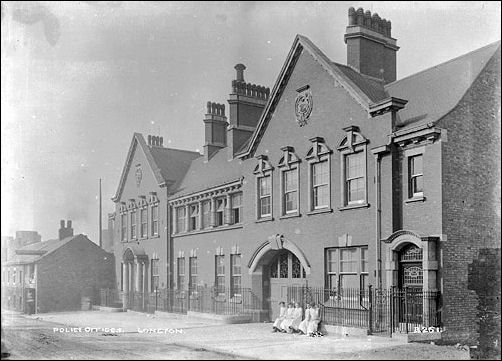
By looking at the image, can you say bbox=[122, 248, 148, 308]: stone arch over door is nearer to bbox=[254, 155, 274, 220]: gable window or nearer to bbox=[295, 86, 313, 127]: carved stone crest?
bbox=[254, 155, 274, 220]: gable window

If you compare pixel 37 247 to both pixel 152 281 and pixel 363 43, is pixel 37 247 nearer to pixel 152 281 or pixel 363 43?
pixel 152 281

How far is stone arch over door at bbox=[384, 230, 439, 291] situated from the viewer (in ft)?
62.2

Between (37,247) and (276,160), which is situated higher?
(276,160)

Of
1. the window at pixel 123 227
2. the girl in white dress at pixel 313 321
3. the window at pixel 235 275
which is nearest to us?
the girl in white dress at pixel 313 321

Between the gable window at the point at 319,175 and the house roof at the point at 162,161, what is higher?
the house roof at the point at 162,161

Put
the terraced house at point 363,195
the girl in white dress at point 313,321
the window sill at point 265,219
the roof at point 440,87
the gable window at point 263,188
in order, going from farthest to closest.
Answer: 1. the gable window at point 263,188
2. the window sill at point 265,219
3. the girl in white dress at point 313,321
4. the roof at point 440,87
5. the terraced house at point 363,195

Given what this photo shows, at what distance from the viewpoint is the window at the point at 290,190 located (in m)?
25.9

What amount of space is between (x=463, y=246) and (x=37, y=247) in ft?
97.2

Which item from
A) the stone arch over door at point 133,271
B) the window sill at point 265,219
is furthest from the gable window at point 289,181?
the stone arch over door at point 133,271

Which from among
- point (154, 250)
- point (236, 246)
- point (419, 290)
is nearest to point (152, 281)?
point (154, 250)

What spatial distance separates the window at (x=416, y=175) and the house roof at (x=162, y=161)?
21051 mm

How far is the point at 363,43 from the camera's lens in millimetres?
27188

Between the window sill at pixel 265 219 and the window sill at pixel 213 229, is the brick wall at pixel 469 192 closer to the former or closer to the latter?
the window sill at pixel 265 219

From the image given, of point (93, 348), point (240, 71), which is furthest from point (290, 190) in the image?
point (240, 71)
